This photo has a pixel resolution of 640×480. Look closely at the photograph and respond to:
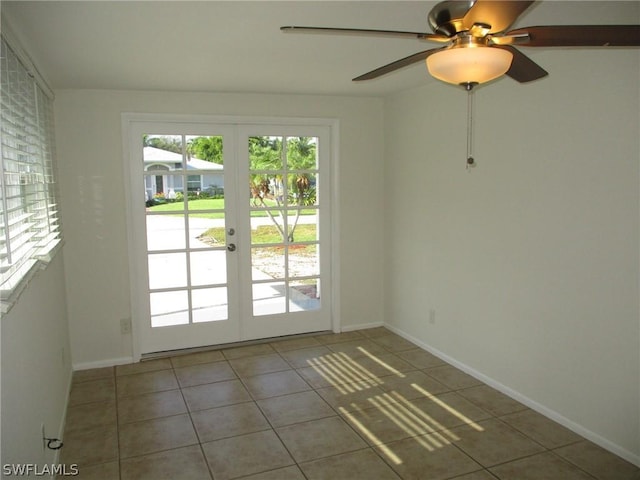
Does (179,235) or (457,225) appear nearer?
(457,225)

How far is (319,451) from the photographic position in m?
2.80

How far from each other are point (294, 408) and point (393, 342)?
1498 millimetres

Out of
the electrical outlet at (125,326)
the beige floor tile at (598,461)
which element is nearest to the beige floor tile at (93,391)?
the electrical outlet at (125,326)

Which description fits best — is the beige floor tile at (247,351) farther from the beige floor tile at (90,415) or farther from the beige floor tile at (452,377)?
the beige floor tile at (452,377)

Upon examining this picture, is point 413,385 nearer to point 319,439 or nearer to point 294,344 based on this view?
point 319,439

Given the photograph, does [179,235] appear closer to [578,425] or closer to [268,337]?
[268,337]

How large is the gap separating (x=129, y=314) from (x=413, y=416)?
240 cm

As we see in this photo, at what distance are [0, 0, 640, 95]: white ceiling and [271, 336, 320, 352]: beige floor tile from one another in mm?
2203

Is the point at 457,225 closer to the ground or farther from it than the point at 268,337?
farther from it

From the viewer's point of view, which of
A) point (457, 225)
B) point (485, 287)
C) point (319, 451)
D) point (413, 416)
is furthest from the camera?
point (457, 225)

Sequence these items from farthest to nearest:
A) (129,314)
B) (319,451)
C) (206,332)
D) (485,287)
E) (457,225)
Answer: (206,332) → (129,314) → (457,225) → (485,287) → (319,451)

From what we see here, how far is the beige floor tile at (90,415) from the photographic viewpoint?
10.2ft

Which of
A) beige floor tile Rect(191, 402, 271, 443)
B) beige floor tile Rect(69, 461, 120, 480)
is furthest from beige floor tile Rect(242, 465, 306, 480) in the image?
beige floor tile Rect(69, 461, 120, 480)

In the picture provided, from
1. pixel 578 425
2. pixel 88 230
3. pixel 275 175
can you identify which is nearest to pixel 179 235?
pixel 88 230
